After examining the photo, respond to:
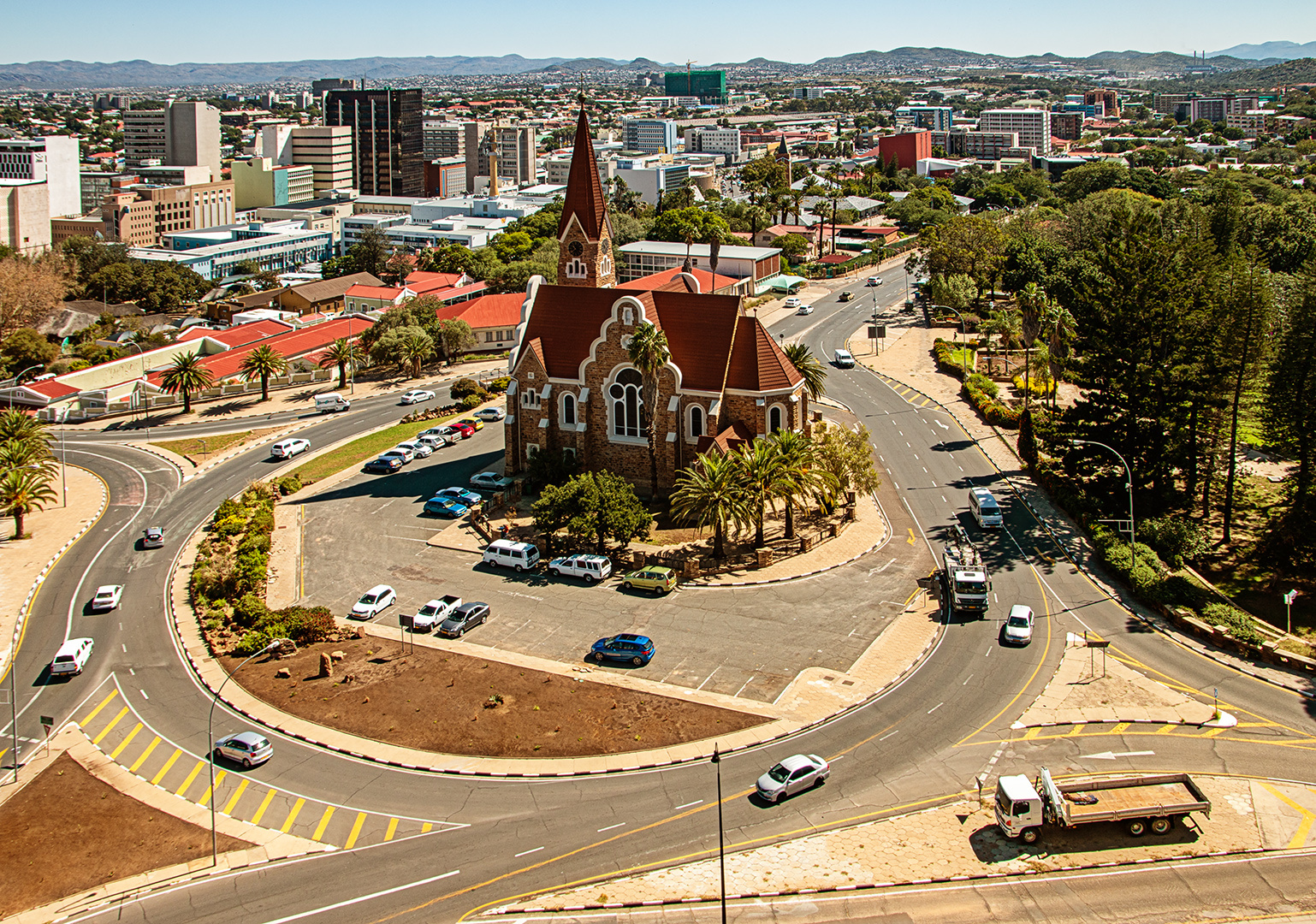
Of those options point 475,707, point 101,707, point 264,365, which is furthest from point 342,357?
point 475,707

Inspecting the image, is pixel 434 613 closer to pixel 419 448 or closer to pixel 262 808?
pixel 262 808

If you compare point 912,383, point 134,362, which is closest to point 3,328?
point 134,362

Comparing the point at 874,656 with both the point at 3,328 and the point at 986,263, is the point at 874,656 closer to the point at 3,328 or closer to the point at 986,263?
the point at 986,263

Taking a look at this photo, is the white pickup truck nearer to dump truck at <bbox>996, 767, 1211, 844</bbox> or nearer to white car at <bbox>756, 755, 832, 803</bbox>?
white car at <bbox>756, 755, 832, 803</bbox>

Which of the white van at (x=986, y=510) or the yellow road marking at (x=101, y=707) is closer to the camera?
the yellow road marking at (x=101, y=707)

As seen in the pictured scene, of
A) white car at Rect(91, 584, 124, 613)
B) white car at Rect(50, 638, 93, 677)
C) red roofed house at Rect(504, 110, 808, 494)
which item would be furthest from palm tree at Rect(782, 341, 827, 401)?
white car at Rect(50, 638, 93, 677)

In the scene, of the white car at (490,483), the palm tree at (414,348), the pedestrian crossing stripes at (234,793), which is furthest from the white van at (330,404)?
the pedestrian crossing stripes at (234,793)

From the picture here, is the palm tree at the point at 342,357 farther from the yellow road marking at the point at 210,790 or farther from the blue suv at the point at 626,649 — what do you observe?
the yellow road marking at the point at 210,790
